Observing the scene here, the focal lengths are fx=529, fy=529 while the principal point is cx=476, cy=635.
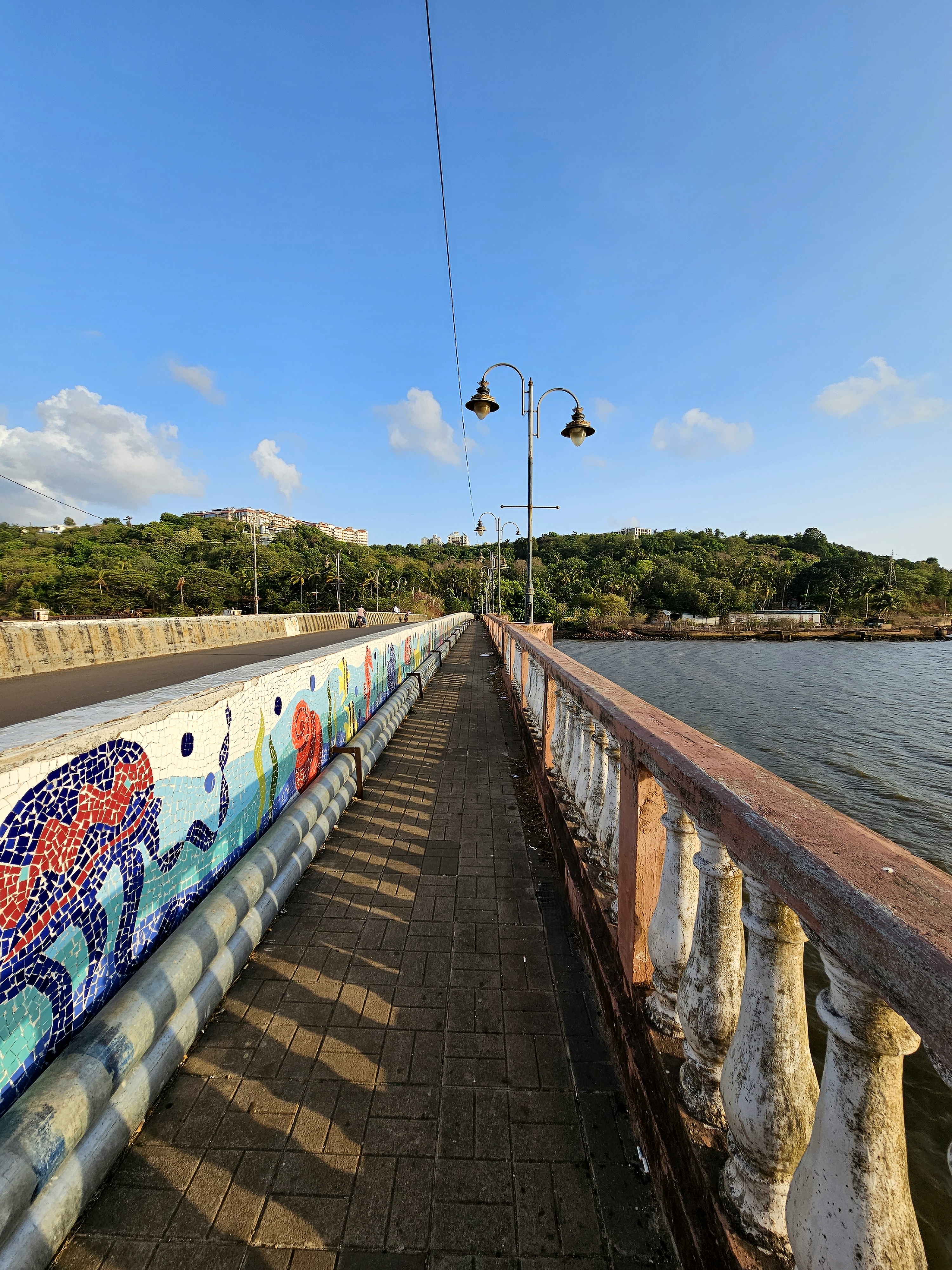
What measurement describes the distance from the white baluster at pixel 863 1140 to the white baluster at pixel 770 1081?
222mm

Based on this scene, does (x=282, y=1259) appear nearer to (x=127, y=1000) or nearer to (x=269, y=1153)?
(x=269, y=1153)

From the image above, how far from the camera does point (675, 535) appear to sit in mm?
136125

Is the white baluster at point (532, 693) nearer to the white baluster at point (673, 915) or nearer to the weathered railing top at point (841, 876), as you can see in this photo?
the white baluster at point (673, 915)

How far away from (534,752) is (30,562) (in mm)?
73770

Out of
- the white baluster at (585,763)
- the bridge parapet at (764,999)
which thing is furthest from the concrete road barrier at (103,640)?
the bridge parapet at (764,999)

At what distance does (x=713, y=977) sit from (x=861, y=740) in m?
22.4

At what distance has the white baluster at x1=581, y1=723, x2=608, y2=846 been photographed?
267cm

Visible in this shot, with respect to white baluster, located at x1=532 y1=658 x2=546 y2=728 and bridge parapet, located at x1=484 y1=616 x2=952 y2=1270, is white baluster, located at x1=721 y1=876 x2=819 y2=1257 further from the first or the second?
white baluster, located at x1=532 y1=658 x2=546 y2=728

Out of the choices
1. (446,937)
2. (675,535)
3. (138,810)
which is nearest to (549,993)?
(446,937)

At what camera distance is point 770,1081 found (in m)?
1.10

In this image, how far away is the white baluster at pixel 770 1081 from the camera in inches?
42.6

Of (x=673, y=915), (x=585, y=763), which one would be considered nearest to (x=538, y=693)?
(x=585, y=763)

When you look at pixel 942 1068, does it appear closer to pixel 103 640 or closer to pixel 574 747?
pixel 574 747

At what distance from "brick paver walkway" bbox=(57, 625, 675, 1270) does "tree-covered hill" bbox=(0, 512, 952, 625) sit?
39.6 m
